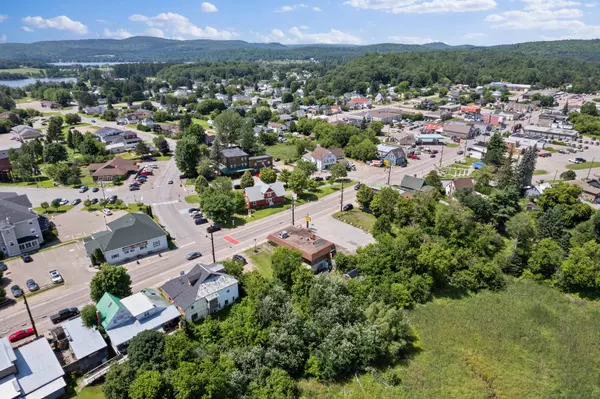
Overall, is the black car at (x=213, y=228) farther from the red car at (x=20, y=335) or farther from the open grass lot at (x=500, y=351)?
the open grass lot at (x=500, y=351)

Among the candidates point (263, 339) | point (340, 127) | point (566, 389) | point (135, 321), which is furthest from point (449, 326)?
point (340, 127)

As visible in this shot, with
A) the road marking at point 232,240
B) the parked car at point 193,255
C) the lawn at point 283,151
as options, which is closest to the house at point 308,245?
the road marking at point 232,240

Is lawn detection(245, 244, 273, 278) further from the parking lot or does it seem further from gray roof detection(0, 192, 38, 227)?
gray roof detection(0, 192, 38, 227)

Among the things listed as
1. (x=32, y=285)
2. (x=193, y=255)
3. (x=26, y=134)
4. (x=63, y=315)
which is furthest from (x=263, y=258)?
(x=26, y=134)

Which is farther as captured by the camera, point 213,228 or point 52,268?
point 213,228

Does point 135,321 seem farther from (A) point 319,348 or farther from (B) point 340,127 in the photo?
(B) point 340,127

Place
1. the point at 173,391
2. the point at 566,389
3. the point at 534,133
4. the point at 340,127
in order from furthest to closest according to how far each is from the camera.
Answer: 1. the point at 534,133
2. the point at 340,127
3. the point at 566,389
4. the point at 173,391

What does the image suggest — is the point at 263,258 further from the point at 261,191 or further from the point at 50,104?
the point at 50,104
